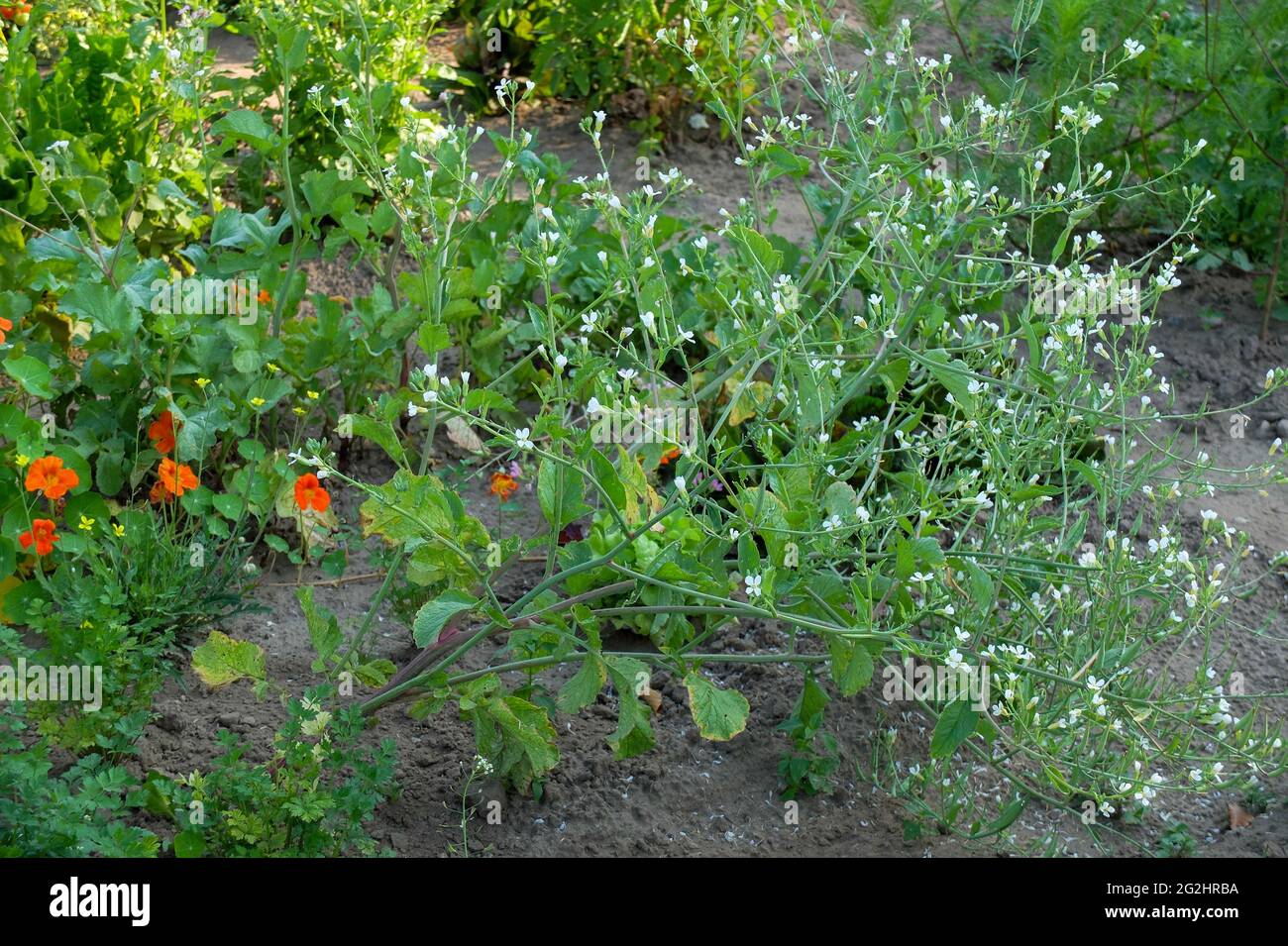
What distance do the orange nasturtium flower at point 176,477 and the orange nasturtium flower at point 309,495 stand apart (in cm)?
24

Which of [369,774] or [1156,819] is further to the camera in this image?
[1156,819]

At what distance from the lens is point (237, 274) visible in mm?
3660

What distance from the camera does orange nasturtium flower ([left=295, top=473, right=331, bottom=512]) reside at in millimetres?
3289

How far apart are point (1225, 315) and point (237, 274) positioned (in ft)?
11.2

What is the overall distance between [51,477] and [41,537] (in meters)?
0.14

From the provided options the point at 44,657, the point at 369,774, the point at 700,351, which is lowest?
the point at 369,774

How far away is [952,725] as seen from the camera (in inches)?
97.2

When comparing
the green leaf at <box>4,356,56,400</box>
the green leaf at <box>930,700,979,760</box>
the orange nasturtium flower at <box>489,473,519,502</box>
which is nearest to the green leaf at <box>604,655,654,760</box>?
the green leaf at <box>930,700,979,760</box>

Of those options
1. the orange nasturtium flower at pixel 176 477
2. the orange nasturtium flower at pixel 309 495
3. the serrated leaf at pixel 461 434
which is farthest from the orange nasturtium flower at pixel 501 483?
the orange nasturtium flower at pixel 176 477

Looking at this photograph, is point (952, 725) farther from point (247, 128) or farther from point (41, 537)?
point (247, 128)
